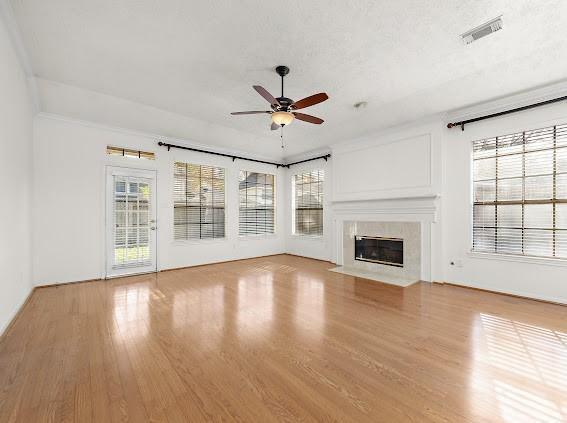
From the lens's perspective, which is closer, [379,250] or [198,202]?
[379,250]

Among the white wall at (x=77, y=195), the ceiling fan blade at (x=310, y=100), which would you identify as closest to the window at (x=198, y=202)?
the white wall at (x=77, y=195)

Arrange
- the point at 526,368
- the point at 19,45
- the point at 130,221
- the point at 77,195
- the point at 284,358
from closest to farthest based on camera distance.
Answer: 1. the point at 526,368
2. the point at 284,358
3. the point at 19,45
4. the point at 77,195
5. the point at 130,221

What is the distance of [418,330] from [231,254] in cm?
482

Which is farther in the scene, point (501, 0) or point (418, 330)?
point (418, 330)

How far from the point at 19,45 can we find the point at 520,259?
6.87 metres

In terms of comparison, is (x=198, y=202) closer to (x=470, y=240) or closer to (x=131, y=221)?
(x=131, y=221)

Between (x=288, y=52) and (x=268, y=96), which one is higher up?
(x=288, y=52)

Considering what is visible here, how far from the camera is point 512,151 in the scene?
3.99m

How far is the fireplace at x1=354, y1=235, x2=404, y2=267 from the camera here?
17.0ft

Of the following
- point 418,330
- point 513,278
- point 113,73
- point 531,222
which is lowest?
point 418,330

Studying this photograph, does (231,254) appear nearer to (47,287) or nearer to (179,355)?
(47,287)

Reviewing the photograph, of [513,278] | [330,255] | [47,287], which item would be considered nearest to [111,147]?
[47,287]

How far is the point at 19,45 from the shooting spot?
108 inches

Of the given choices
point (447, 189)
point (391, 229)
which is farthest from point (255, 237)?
point (447, 189)
